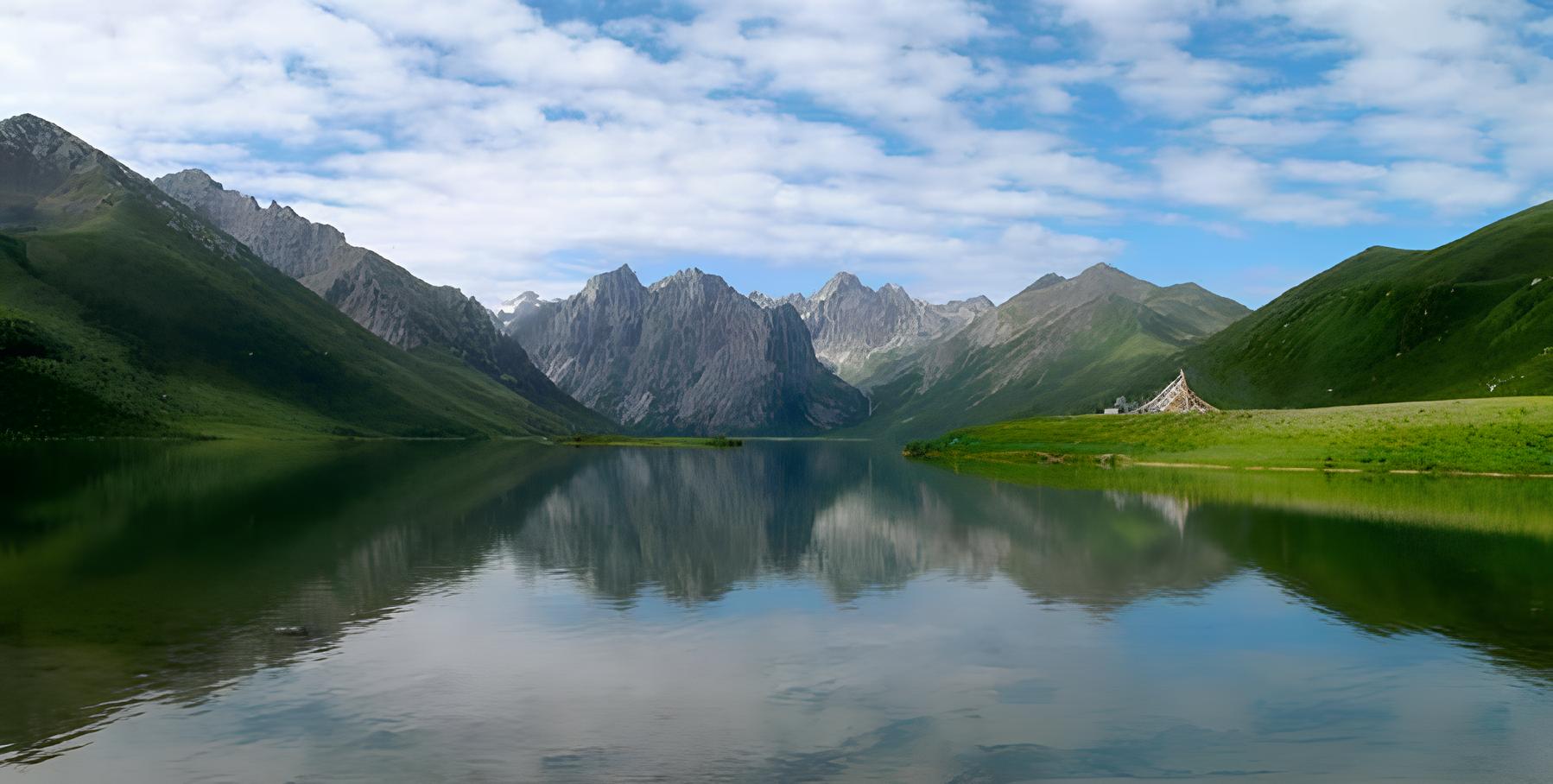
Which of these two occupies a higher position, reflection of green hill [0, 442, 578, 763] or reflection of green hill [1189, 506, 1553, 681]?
reflection of green hill [0, 442, 578, 763]

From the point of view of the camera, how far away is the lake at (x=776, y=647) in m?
19.9

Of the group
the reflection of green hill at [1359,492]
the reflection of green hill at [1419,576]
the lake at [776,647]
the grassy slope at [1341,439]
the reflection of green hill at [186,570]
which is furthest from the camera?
the grassy slope at [1341,439]

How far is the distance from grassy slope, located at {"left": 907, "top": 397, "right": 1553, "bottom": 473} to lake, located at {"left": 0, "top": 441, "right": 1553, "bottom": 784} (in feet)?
118

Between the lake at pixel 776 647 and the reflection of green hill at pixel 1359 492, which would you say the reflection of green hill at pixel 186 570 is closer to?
the lake at pixel 776 647

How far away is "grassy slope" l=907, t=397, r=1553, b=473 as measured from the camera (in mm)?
95562

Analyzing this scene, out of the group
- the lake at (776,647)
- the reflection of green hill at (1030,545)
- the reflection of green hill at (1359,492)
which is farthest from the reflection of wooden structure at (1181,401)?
the lake at (776,647)

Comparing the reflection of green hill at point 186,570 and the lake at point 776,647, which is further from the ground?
the reflection of green hill at point 186,570

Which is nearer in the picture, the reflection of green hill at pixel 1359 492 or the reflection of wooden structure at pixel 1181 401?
the reflection of green hill at pixel 1359 492

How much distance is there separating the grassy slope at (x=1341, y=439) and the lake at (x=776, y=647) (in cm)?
3592

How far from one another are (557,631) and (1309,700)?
22077mm

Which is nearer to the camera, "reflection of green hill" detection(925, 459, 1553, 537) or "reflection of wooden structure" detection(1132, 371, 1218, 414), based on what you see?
"reflection of green hill" detection(925, 459, 1553, 537)

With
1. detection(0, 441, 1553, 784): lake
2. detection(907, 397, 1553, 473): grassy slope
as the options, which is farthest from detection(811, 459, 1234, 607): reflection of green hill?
detection(907, 397, 1553, 473): grassy slope

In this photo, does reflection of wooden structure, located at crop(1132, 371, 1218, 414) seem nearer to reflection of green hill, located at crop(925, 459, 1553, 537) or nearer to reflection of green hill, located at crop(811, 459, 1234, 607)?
reflection of green hill, located at crop(925, 459, 1553, 537)

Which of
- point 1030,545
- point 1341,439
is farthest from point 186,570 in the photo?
point 1341,439
